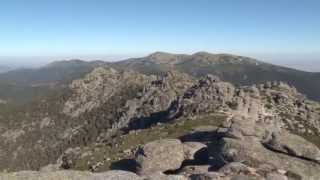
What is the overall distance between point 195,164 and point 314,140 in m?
108

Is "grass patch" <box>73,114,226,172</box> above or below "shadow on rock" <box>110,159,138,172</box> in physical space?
below

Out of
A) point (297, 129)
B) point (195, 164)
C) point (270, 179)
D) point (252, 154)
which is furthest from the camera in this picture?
point (297, 129)

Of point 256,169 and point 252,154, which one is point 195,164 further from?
point 256,169

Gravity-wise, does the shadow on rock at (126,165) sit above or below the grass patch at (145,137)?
above

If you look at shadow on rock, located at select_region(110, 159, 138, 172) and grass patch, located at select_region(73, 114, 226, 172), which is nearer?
shadow on rock, located at select_region(110, 159, 138, 172)

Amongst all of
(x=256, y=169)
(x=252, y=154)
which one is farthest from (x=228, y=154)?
(x=256, y=169)

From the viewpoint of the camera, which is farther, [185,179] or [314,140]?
[314,140]

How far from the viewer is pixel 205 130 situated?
119 m

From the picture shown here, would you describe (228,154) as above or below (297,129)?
above

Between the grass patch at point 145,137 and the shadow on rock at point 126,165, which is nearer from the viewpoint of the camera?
the shadow on rock at point 126,165

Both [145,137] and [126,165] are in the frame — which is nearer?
[126,165]

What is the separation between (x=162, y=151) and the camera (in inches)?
3378

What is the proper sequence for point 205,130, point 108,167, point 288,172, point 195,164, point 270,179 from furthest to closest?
point 205,130 < point 108,167 < point 195,164 < point 288,172 < point 270,179

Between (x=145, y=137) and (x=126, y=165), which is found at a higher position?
(x=126, y=165)
